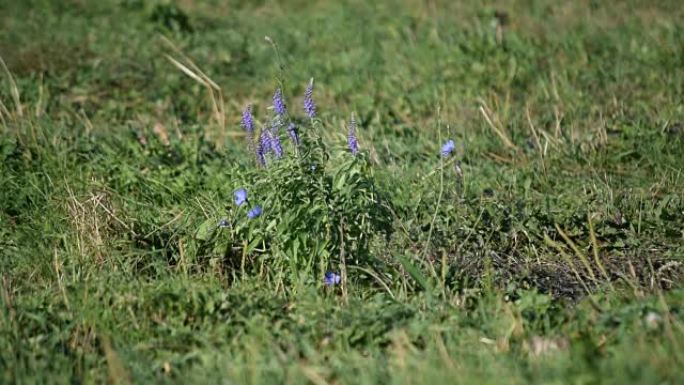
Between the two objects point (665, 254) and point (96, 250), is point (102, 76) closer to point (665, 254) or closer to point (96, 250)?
point (96, 250)

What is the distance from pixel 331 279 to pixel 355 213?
0.94 ft

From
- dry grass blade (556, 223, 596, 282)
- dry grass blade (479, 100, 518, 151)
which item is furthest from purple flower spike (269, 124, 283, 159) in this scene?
dry grass blade (479, 100, 518, 151)

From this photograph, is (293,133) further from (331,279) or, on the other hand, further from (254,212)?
(331,279)

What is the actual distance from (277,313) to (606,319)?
47.3 inches

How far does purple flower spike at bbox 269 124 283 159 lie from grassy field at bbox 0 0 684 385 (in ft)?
0.04

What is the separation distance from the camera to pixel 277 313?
373cm

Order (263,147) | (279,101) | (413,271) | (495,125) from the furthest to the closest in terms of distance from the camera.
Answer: (495,125), (263,147), (279,101), (413,271)

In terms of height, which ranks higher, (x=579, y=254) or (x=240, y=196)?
(x=240, y=196)

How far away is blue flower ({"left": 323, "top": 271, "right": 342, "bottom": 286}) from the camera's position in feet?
13.1

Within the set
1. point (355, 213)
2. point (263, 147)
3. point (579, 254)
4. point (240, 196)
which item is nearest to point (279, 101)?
point (263, 147)

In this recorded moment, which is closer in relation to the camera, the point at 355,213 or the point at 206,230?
the point at 355,213

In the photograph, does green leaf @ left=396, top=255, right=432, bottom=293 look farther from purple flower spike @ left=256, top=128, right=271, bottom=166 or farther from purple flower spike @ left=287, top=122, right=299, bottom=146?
purple flower spike @ left=256, top=128, right=271, bottom=166

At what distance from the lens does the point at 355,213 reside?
159 inches

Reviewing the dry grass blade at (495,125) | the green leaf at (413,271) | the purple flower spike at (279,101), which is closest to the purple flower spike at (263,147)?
the purple flower spike at (279,101)
